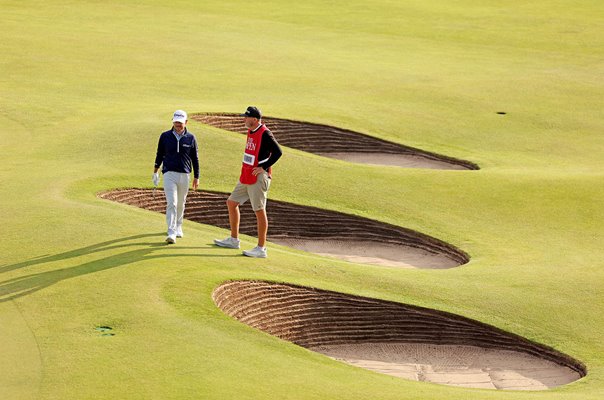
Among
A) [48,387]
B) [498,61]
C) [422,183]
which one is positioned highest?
[498,61]

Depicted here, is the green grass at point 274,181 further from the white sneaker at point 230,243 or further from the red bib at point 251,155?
the red bib at point 251,155

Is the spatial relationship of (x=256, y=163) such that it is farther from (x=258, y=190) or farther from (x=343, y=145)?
(x=343, y=145)

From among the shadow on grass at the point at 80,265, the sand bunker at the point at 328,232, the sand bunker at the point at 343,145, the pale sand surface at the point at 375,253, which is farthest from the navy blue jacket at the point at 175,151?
the sand bunker at the point at 343,145

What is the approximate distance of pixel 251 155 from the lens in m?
19.6

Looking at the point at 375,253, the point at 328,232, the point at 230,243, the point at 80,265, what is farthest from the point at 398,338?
the point at 328,232

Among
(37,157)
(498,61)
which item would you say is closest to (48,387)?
(37,157)

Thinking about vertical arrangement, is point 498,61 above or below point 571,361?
above

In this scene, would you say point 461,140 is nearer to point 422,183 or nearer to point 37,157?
point 422,183

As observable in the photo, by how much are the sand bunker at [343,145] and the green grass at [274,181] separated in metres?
0.87

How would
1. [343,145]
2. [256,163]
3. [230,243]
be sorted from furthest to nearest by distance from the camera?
1. [343,145]
2. [230,243]
3. [256,163]

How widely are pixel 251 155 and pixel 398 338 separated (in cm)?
443

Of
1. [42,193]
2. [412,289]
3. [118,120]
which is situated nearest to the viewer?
[412,289]

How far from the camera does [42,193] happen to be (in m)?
24.1

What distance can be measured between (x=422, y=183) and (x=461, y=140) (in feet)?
28.5
